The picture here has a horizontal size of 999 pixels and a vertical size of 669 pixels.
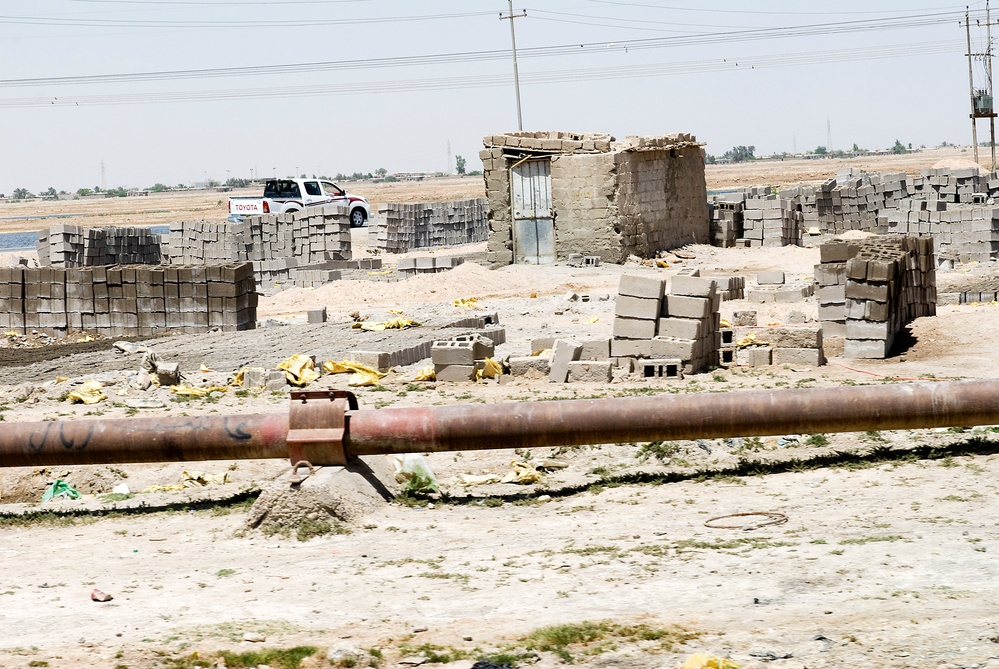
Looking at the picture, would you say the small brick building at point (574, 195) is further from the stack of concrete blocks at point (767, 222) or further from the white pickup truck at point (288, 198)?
the white pickup truck at point (288, 198)

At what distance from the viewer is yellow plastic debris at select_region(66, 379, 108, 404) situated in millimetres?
13070

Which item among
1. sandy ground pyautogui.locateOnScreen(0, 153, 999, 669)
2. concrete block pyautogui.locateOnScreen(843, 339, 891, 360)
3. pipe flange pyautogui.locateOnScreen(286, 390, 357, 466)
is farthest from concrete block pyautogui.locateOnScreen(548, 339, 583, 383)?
pipe flange pyautogui.locateOnScreen(286, 390, 357, 466)

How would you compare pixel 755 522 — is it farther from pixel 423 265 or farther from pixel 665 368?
pixel 423 265

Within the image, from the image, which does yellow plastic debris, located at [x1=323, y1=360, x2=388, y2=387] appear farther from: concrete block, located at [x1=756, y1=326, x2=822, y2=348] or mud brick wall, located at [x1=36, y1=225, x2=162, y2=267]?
mud brick wall, located at [x1=36, y1=225, x2=162, y2=267]

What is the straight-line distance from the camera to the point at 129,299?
1989 cm

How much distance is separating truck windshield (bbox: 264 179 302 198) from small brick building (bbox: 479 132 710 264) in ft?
42.3

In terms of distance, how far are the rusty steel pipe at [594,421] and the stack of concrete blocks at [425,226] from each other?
30.6 meters

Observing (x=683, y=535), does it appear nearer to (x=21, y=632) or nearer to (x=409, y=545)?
(x=409, y=545)

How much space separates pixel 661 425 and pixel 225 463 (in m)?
4.18

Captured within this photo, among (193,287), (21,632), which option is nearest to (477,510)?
(21,632)

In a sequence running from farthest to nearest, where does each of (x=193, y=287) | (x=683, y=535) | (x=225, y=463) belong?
1. (x=193, y=287)
2. (x=225, y=463)
3. (x=683, y=535)

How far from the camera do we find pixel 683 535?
6.49 m

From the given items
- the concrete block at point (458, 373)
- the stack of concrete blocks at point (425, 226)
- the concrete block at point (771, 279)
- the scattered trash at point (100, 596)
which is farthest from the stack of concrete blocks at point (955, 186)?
the scattered trash at point (100, 596)

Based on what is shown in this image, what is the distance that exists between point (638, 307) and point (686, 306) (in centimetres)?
54
